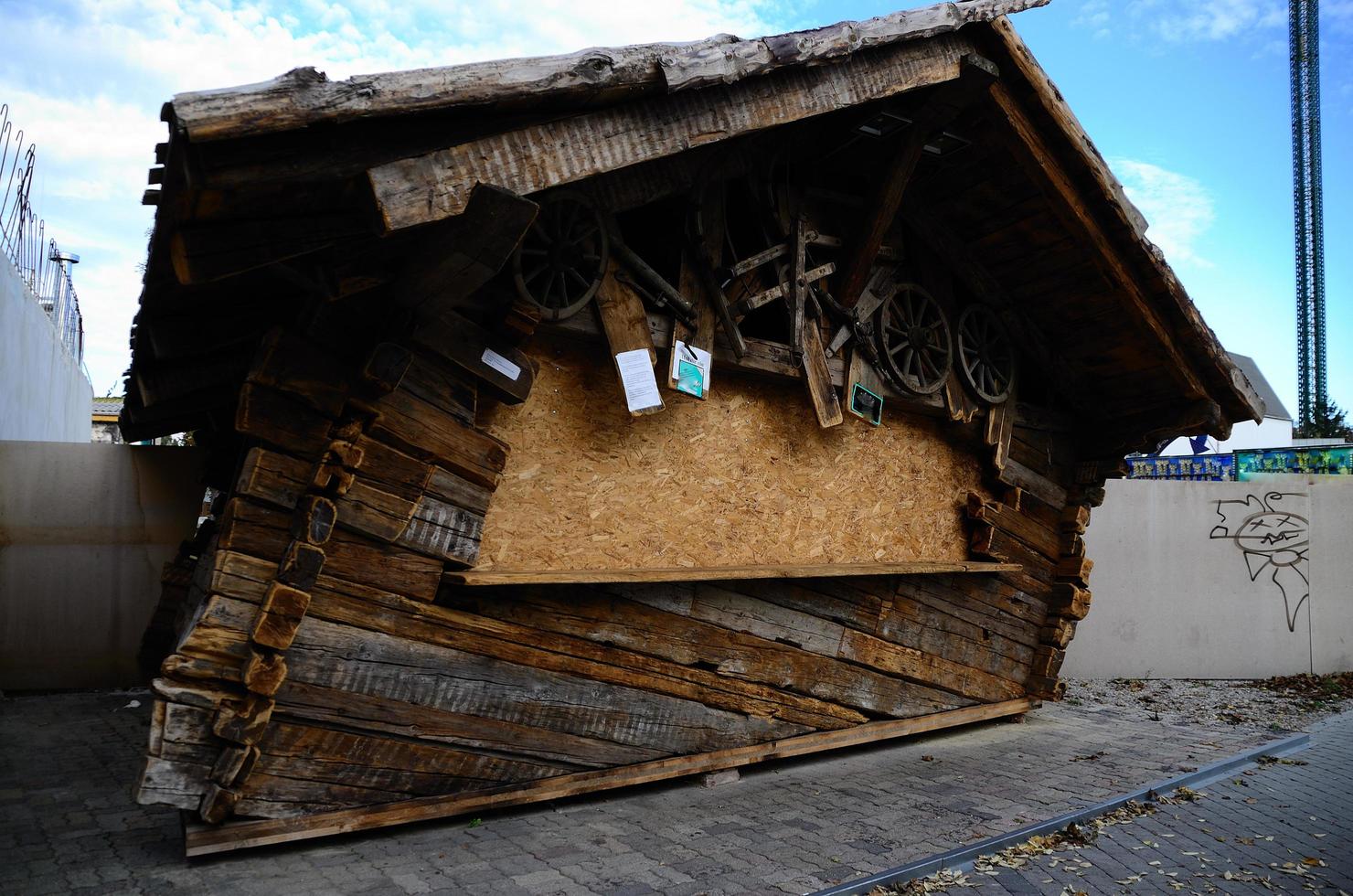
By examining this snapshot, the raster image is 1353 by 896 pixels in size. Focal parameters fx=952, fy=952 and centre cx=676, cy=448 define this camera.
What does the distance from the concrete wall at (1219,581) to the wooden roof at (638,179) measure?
414 cm

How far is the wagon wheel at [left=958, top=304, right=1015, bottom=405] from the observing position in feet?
23.9

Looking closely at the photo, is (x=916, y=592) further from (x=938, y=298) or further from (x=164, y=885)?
(x=164, y=885)

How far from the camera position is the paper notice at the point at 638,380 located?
17.1 ft

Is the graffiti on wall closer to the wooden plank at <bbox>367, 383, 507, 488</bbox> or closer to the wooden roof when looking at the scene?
the wooden roof

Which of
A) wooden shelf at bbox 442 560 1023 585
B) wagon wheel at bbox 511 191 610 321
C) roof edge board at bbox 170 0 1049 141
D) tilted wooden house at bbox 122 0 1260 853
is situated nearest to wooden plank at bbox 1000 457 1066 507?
tilted wooden house at bbox 122 0 1260 853

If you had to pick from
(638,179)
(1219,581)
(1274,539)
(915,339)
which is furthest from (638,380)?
(1274,539)

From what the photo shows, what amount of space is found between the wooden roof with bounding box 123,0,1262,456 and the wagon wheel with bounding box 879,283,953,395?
19.2 inches

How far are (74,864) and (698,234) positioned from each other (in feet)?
14.4

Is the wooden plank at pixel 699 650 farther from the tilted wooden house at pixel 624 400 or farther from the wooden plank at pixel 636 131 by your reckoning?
the wooden plank at pixel 636 131

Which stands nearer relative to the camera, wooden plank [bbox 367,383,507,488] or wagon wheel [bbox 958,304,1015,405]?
wooden plank [bbox 367,383,507,488]

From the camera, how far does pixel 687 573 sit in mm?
5363

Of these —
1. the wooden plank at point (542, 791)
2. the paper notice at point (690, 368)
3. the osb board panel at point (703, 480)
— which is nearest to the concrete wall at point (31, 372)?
the osb board panel at point (703, 480)

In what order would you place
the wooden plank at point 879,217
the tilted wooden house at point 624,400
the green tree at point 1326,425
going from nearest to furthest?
the tilted wooden house at point 624,400 → the wooden plank at point 879,217 → the green tree at point 1326,425

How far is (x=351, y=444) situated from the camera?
4.40 meters
